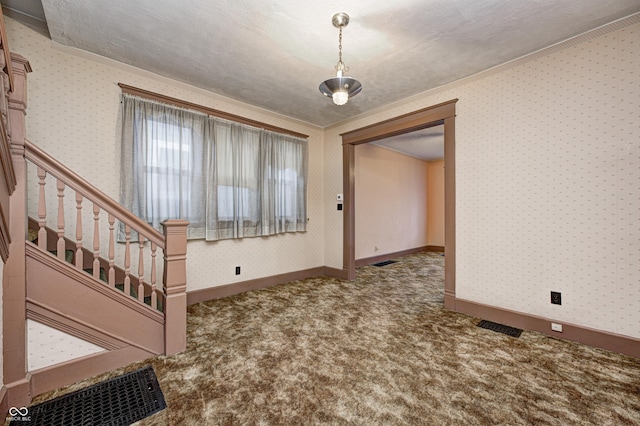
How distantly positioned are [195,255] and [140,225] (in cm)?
143

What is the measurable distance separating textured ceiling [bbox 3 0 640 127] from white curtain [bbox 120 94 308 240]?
62cm

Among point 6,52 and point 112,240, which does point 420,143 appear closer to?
point 112,240

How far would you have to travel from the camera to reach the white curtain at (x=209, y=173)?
300cm

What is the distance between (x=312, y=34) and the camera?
236 centimetres

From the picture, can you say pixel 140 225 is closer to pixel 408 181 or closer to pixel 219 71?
pixel 219 71

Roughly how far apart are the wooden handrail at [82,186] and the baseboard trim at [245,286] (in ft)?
4.97

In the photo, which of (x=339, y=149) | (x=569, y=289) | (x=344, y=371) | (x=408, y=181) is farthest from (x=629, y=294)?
(x=408, y=181)

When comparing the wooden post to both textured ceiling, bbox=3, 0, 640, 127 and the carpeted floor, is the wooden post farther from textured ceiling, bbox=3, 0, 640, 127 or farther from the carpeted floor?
textured ceiling, bbox=3, 0, 640, 127

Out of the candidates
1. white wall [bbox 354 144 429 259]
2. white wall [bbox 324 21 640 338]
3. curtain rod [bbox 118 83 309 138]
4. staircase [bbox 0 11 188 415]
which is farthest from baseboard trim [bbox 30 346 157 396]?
white wall [bbox 354 144 429 259]

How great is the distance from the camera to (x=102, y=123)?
2805 mm

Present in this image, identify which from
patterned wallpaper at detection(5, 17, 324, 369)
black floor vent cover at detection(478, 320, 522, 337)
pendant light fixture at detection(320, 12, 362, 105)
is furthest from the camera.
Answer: black floor vent cover at detection(478, 320, 522, 337)

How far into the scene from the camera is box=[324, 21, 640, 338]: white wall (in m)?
2.26

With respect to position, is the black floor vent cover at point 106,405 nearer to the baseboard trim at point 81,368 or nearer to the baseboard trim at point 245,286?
the baseboard trim at point 81,368

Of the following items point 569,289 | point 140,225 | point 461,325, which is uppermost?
point 140,225
